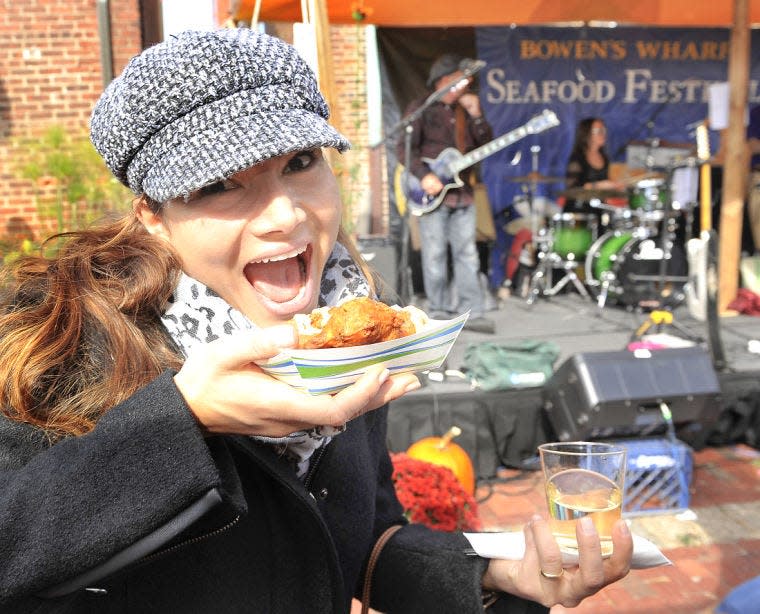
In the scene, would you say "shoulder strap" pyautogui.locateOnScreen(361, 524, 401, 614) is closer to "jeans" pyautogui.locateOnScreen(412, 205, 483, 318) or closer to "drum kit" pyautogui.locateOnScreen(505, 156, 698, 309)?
"drum kit" pyautogui.locateOnScreen(505, 156, 698, 309)

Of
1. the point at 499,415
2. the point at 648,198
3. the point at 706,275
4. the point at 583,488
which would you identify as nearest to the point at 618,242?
the point at 648,198

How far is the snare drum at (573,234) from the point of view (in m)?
10.4

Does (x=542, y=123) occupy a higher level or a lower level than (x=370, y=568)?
higher

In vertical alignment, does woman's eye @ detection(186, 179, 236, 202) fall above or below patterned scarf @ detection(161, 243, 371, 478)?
above

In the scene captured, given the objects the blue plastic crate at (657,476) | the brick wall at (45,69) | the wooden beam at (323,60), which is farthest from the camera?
the brick wall at (45,69)

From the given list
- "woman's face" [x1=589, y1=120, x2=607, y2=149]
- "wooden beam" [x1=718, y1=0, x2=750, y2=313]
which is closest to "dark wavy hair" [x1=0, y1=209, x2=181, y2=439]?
"wooden beam" [x1=718, y1=0, x2=750, y2=313]

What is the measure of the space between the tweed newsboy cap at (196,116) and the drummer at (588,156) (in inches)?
384

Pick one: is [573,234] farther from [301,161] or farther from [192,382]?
[192,382]

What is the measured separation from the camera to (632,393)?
14.6ft

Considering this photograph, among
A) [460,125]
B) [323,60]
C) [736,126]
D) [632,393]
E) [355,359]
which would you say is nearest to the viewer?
[355,359]

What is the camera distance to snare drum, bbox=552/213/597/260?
10.4 m

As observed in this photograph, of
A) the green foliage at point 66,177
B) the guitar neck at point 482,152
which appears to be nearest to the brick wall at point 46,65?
the green foliage at point 66,177

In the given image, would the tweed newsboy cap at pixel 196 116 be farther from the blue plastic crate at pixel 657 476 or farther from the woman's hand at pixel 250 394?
the blue plastic crate at pixel 657 476

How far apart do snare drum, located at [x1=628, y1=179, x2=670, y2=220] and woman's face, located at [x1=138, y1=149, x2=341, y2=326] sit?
8025 millimetres
